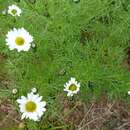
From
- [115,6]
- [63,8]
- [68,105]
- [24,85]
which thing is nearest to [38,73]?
[24,85]

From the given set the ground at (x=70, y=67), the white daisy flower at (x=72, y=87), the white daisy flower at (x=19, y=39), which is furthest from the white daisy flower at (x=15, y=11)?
the white daisy flower at (x=72, y=87)

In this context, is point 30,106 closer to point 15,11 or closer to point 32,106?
point 32,106

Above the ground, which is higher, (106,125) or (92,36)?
(92,36)

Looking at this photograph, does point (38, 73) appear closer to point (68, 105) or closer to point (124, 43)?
point (68, 105)

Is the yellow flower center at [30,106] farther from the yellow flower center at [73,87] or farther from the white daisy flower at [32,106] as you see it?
the yellow flower center at [73,87]

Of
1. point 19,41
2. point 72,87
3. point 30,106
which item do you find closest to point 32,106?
point 30,106
